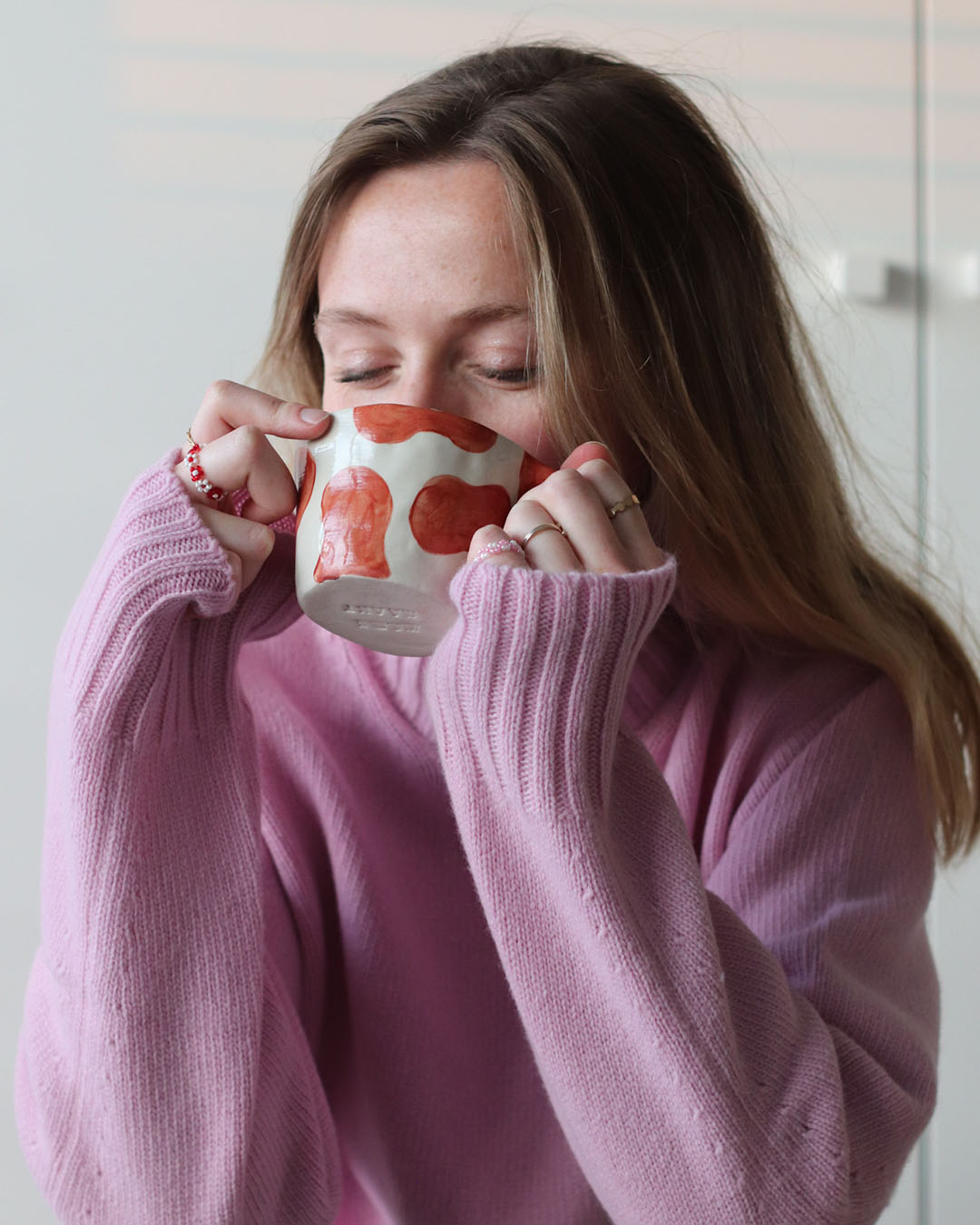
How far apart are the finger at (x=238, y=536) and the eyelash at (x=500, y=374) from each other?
0.16 metres

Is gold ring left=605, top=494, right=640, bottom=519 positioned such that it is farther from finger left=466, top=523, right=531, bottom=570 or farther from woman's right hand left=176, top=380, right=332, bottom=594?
woman's right hand left=176, top=380, right=332, bottom=594

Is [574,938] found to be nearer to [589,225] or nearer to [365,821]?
[365,821]

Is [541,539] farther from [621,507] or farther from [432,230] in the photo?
[432,230]

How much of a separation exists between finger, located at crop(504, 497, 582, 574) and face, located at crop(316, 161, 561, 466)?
145mm

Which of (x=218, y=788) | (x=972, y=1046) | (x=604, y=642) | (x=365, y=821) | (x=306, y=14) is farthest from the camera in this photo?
(x=972, y=1046)

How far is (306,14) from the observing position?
4.45 ft

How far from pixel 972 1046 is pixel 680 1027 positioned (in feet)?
3.25

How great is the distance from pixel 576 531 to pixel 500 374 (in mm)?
177

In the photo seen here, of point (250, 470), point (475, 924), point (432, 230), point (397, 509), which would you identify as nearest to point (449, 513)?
point (397, 509)

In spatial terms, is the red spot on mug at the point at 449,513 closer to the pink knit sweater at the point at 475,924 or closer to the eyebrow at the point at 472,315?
the pink knit sweater at the point at 475,924

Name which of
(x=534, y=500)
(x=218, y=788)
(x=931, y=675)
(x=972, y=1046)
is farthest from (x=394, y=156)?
(x=972, y=1046)

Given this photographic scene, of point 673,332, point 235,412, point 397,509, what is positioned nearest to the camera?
point 397,509

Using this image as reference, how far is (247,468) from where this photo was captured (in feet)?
2.52

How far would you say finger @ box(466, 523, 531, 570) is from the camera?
27.6 inches
